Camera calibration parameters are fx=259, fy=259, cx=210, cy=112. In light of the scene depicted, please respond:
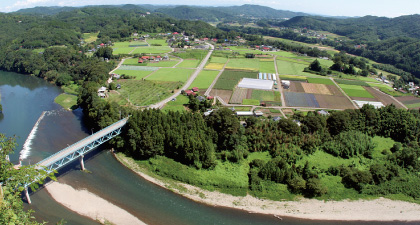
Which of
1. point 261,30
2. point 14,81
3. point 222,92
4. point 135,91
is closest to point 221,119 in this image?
point 222,92

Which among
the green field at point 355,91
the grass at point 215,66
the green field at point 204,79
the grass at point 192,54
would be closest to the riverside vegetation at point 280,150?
the green field at point 204,79

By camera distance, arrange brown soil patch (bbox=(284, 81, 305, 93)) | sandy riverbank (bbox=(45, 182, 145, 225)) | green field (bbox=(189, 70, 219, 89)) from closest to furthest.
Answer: sandy riverbank (bbox=(45, 182, 145, 225)) → brown soil patch (bbox=(284, 81, 305, 93)) → green field (bbox=(189, 70, 219, 89))

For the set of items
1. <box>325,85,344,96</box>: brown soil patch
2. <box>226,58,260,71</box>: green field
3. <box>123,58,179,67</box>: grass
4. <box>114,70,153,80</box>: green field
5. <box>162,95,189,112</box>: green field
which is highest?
<box>226,58,260,71</box>: green field

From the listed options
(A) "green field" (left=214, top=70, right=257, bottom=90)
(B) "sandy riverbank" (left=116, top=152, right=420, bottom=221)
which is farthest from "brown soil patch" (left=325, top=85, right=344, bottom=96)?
(B) "sandy riverbank" (left=116, top=152, right=420, bottom=221)

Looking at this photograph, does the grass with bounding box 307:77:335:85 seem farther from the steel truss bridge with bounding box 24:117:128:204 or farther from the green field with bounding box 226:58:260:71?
the steel truss bridge with bounding box 24:117:128:204

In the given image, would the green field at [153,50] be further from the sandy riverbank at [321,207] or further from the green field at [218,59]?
the sandy riverbank at [321,207]

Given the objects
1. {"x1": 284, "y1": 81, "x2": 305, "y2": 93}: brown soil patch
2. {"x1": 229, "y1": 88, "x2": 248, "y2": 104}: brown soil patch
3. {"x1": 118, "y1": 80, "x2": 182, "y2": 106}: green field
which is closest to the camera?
{"x1": 118, "y1": 80, "x2": 182, "y2": 106}: green field
